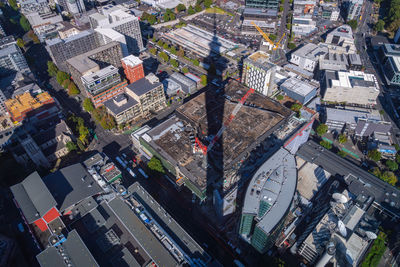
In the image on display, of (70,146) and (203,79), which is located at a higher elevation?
(203,79)

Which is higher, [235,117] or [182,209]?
[235,117]

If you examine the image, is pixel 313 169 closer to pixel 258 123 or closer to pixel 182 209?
pixel 258 123

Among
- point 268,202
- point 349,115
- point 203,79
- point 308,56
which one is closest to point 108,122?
point 203,79

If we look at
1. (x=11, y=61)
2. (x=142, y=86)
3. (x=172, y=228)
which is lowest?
(x=172, y=228)

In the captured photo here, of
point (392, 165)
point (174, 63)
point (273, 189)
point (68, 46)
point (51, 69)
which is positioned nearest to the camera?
point (273, 189)

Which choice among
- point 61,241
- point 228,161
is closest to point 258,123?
point 228,161

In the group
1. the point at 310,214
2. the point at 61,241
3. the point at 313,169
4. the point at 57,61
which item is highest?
the point at 57,61

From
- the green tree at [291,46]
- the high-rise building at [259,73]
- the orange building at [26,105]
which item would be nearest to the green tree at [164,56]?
the high-rise building at [259,73]

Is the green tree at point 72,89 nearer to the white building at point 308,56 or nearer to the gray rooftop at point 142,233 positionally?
the gray rooftop at point 142,233

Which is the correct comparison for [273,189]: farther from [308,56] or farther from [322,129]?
[308,56]
